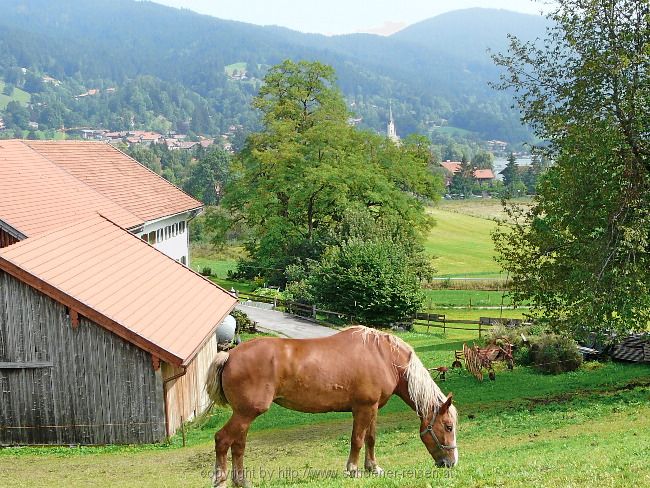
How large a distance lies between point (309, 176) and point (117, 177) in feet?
44.5

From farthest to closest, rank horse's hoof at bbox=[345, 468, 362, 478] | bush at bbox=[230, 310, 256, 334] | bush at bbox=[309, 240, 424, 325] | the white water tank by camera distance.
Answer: bush at bbox=[309, 240, 424, 325]
bush at bbox=[230, 310, 256, 334]
the white water tank
horse's hoof at bbox=[345, 468, 362, 478]

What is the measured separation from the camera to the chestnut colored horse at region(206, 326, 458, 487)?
1198cm

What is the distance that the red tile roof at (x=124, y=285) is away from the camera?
63.5 ft

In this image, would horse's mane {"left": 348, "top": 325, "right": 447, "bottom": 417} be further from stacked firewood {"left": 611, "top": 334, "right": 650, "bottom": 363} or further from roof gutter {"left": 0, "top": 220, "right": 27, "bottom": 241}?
roof gutter {"left": 0, "top": 220, "right": 27, "bottom": 241}

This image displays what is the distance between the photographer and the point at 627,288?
70.8ft

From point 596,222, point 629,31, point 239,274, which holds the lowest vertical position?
point 239,274

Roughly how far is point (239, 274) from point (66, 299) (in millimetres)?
41139

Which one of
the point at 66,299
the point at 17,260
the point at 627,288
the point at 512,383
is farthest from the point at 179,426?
the point at 627,288

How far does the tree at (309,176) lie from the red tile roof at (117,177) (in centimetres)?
729

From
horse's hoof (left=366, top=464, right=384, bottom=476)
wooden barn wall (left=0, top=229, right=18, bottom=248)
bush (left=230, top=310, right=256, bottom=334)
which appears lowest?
bush (left=230, top=310, right=256, bottom=334)

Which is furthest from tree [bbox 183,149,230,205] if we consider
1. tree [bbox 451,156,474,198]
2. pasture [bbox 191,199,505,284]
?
tree [bbox 451,156,474,198]

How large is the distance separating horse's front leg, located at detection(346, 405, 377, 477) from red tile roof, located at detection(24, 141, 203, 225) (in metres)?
28.3

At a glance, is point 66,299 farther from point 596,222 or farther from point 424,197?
point 424,197

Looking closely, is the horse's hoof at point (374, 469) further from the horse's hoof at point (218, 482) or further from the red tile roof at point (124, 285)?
the red tile roof at point (124, 285)
